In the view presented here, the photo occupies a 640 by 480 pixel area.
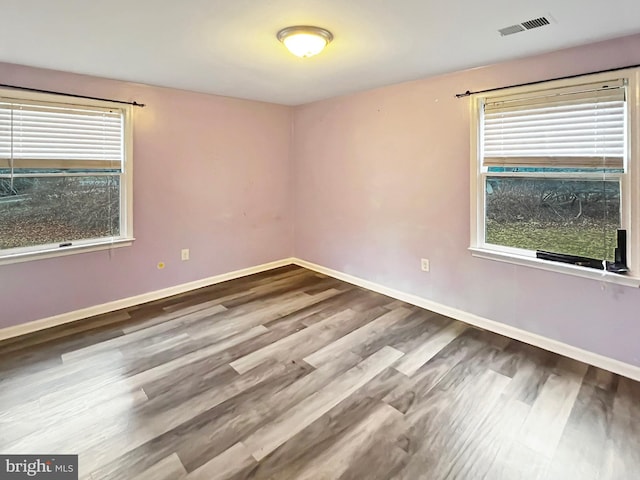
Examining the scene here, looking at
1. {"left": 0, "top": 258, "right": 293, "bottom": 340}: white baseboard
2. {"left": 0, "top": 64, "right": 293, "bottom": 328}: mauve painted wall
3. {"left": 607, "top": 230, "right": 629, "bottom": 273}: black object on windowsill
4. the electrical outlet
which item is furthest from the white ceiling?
{"left": 0, "top": 258, "right": 293, "bottom": 340}: white baseboard

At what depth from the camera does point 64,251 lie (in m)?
3.15

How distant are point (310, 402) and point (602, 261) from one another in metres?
2.22

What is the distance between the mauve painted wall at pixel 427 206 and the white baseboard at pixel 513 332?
0.15 ft

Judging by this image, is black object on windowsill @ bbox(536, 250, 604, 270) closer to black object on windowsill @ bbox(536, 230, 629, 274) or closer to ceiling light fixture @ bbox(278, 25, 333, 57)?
black object on windowsill @ bbox(536, 230, 629, 274)

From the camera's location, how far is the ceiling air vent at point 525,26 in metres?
2.04

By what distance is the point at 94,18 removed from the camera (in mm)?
1988

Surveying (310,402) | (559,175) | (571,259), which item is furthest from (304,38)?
(571,259)

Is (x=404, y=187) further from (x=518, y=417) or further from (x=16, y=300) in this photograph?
(x=16, y=300)

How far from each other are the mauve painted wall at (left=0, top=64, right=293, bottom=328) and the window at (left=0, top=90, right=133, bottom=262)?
11 centimetres

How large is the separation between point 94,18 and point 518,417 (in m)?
3.23

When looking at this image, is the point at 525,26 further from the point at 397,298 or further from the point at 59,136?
the point at 59,136
